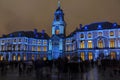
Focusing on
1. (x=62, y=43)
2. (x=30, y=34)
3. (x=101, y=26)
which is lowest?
(x=62, y=43)

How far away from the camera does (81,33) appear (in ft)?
238

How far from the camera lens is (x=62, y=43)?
84.8m

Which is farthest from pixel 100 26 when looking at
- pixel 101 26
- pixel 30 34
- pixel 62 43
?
pixel 30 34

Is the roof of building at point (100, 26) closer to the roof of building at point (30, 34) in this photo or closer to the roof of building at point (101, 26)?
the roof of building at point (101, 26)

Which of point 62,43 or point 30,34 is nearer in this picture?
point 62,43

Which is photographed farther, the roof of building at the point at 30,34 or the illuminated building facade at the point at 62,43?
the roof of building at the point at 30,34

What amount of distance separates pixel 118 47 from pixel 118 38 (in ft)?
8.71

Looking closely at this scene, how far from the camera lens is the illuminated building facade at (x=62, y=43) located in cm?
6788

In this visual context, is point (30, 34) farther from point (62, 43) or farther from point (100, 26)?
point (100, 26)

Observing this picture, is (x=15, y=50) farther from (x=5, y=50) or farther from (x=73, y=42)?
(x=73, y=42)

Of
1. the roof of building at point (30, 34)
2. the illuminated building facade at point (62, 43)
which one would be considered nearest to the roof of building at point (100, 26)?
the illuminated building facade at point (62, 43)

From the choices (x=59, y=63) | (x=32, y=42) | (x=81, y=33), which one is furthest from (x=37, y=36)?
(x=59, y=63)

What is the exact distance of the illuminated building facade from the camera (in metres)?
67.9

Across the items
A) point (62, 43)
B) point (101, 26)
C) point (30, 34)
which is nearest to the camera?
point (101, 26)
